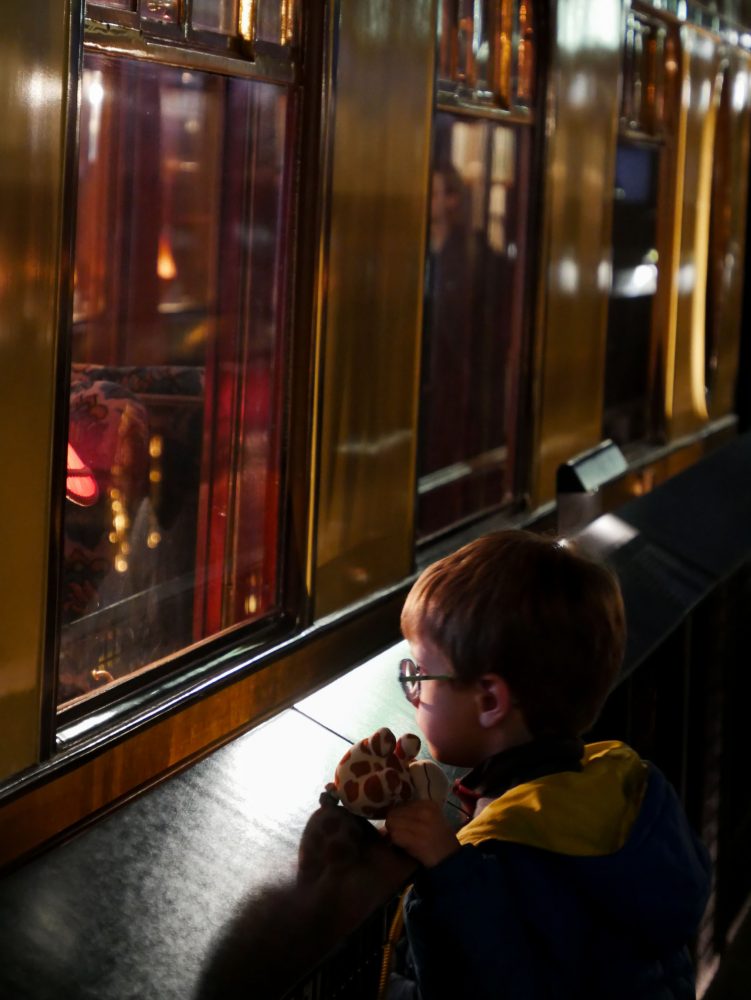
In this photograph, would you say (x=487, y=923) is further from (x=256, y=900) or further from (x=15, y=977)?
(x=15, y=977)

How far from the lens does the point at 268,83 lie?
7.36 feet

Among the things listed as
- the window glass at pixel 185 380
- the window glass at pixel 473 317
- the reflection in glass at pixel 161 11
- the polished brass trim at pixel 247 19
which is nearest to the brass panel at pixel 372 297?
Answer: the window glass at pixel 185 380

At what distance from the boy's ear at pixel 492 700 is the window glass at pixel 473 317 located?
1513mm

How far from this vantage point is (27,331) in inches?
64.3

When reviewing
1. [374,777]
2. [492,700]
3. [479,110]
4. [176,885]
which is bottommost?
[176,885]

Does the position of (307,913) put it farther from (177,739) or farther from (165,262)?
(165,262)

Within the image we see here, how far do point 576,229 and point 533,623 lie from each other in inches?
95.7

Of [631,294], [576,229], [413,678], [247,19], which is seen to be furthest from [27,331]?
[631,294]

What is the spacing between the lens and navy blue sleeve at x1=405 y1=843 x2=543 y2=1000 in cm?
140

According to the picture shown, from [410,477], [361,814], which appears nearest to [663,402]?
[410,477]

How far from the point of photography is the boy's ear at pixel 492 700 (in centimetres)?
155

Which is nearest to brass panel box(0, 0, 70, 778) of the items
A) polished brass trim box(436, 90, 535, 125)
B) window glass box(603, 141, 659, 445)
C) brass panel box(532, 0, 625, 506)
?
polished brass trim box(436, 90, 535, 125)

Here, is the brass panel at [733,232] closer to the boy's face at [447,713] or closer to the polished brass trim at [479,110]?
the polished brass trim at [479,110]

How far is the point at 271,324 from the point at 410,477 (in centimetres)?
57
